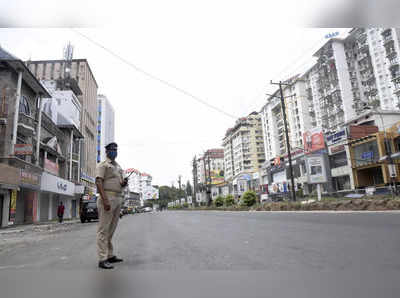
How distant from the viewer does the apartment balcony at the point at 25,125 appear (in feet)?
73.5

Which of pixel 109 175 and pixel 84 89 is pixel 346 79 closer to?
pixel 84 89

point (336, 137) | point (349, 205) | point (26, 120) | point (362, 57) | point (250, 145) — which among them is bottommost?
point (349, 205)

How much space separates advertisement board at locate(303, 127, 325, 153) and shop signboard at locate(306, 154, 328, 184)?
1942 cm

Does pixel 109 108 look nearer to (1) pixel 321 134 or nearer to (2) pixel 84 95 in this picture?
(2) pixel 84 95

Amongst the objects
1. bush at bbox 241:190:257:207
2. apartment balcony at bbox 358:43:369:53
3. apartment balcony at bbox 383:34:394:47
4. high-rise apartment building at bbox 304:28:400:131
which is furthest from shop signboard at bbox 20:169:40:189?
apartment balcony at bbox 358:43:369:53

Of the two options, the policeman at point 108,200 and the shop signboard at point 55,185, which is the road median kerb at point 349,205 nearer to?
the policeman at point 108,200

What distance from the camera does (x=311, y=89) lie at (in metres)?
79.8

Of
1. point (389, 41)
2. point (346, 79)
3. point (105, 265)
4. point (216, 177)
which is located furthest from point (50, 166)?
point (216, 177)

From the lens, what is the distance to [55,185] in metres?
28.8

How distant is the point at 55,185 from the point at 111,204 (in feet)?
90.4

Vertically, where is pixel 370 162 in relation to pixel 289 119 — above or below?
below

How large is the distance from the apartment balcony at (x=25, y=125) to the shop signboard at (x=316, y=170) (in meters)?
23.8

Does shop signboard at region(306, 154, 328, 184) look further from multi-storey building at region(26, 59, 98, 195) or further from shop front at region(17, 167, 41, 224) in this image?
multi-storey building at region(26, 59, 98, 195)

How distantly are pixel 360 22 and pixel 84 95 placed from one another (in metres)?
49.3
